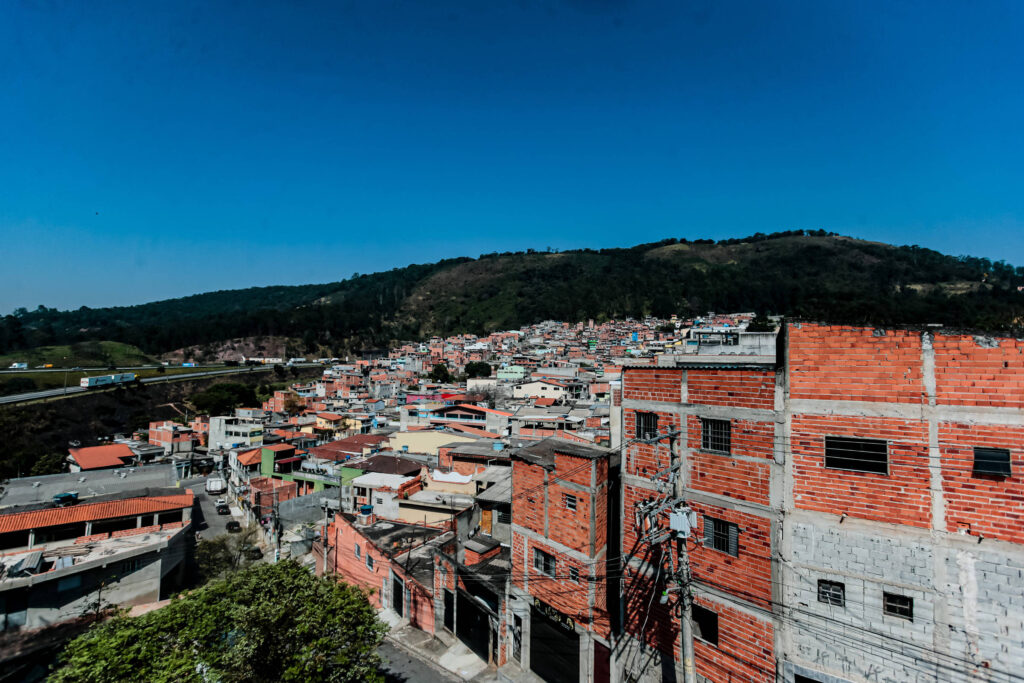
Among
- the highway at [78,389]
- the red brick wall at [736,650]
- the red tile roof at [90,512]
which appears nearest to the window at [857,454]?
the red brick wall at [736,650]

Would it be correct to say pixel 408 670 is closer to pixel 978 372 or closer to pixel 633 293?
pixel 978 372

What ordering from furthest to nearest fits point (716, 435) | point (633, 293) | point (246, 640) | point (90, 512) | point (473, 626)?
point (633, 293)
point (90, 512)
point (473, 626)
point (716, 435)
point (246, 640)

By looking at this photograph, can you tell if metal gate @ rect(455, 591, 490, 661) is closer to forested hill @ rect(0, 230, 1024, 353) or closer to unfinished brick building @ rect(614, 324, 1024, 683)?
unfinished brick building @ rect(614, 324, 1024, 683)

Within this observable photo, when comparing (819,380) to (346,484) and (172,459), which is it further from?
(172,459)

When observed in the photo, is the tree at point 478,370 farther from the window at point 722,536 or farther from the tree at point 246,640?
the window at point 722,536

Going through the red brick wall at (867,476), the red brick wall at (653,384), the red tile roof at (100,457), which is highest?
the red brick wall at (653,384)

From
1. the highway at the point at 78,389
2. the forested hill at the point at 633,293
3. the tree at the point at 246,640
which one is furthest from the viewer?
the forested hill at the point at 633,293

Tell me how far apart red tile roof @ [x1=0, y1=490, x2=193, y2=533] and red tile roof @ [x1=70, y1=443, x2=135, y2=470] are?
2707 cm

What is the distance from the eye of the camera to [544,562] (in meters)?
14.5

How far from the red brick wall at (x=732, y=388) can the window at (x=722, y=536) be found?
2752mm

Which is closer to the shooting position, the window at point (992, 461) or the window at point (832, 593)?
the window at point (992, 461)

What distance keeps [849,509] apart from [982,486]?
2066mm

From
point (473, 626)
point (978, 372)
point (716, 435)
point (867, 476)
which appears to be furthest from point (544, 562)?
point (978, 372)

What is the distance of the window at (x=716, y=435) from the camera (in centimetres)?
1095
